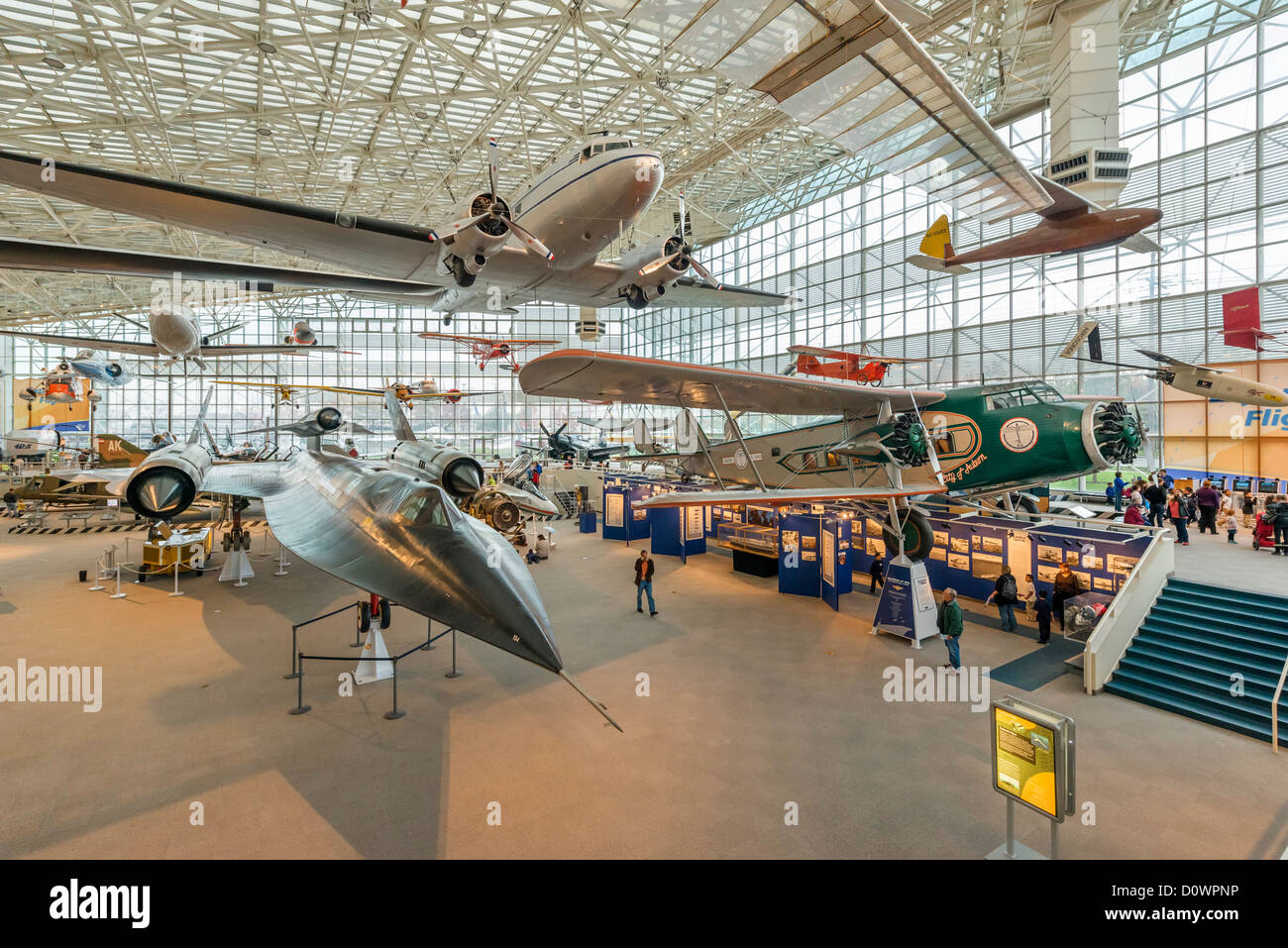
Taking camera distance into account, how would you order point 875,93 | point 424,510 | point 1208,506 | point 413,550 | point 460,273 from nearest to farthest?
point 413,550, point 424,510, point 875,93, point 460,273, point 1208,506

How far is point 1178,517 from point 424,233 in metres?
21.4

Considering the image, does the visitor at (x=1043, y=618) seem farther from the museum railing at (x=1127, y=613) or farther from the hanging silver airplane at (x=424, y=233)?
the hanging silver airplane at (x=424, y=233)

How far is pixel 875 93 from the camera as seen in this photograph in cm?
924

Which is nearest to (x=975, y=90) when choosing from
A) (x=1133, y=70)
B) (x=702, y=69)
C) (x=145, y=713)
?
(x=1133, y=70)

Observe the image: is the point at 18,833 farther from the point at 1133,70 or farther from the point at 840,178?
the point at 840,178

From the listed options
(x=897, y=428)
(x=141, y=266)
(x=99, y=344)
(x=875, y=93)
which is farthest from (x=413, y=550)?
(x=99, y=344)

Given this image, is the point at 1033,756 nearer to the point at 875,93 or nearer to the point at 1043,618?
the point at 1043,618

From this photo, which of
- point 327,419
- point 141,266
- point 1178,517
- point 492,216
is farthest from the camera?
point 327,419

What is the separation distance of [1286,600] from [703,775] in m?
10.4

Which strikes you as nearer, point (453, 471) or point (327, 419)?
point (453, 471)

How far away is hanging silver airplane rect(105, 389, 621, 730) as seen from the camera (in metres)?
5.52

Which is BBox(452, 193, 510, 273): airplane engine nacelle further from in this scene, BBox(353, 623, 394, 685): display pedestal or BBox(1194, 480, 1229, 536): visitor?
BBox(1194, 480, 1229, 536): visitor

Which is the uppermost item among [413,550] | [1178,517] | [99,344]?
[99,344]

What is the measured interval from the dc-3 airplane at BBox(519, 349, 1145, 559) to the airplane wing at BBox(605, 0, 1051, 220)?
4205mm
